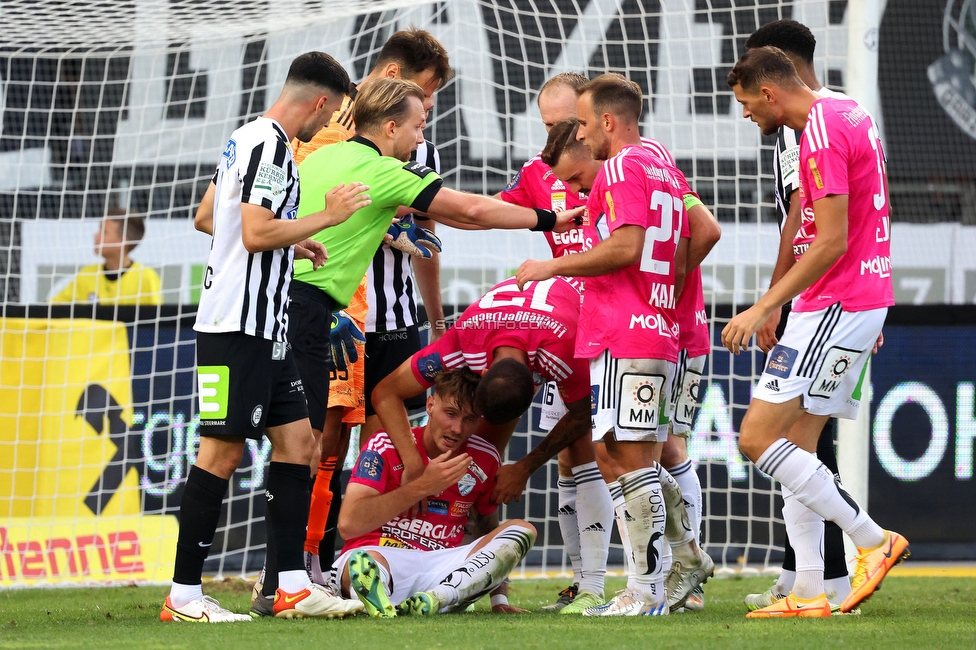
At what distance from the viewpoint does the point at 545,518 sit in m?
6.54

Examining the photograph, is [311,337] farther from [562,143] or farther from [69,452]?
[69,452]

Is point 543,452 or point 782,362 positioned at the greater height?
point 782,362

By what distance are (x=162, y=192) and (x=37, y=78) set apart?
1199 millimetres

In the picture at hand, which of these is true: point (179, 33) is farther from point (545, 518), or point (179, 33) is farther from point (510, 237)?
point (545, 518)

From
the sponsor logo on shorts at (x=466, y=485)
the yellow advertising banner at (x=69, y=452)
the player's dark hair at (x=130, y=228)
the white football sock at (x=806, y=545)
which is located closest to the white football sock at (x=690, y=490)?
the white football sock at (x=806, y=545)

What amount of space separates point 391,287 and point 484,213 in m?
0.87

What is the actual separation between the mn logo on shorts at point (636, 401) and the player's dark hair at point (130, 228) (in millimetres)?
4468

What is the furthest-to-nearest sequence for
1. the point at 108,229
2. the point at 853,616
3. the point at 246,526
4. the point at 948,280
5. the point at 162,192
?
the point at 948,280, the point at 162,192, the point at 108,229, the point at 246,526, the point at 853,616

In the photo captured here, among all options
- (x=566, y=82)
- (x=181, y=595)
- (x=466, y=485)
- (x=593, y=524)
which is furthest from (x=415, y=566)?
(x=566, y=82)

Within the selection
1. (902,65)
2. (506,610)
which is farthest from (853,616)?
(902,65)

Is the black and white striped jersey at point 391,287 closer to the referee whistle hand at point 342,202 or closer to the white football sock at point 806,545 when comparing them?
the referee whistle hand at point 342,202

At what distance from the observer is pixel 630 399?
11.8ft

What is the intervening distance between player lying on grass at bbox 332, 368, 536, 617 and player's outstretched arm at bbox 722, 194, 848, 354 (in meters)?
1.02

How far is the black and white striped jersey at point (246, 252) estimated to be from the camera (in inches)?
140
